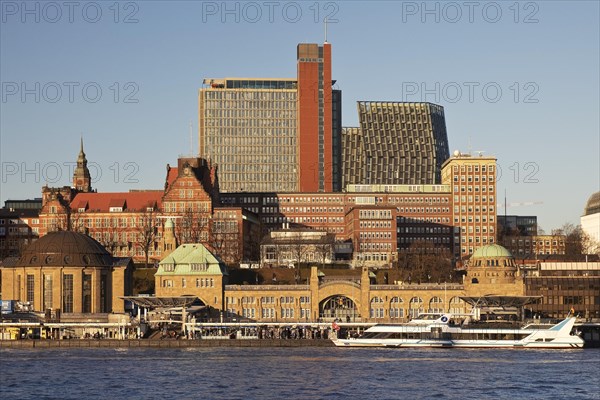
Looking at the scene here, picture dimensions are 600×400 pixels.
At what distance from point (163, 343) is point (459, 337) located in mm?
42134

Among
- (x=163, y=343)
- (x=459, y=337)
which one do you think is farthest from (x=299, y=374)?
(x=163, y=343)

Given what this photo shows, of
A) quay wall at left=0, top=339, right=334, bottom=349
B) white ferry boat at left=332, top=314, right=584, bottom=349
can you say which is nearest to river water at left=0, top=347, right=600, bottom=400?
white ferry boat at left=332, top=314, right=584, bottom=349

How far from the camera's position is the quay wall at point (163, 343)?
182875mm

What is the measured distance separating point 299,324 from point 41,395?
7824cm

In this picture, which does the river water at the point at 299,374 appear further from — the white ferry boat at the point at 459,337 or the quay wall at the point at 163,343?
the quay wall at the point at 163,343

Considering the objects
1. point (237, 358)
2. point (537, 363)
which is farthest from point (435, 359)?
point (237, 358)

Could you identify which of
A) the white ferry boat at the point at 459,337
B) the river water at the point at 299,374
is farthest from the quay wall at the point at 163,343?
the river water at the point at 299,374

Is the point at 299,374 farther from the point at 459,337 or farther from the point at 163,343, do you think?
the point at 163,343

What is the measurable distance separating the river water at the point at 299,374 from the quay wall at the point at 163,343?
964cm

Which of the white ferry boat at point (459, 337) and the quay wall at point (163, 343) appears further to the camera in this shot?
the quay wall at point (163, 343)

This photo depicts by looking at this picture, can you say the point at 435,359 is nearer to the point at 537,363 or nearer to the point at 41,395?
the point at 537,363

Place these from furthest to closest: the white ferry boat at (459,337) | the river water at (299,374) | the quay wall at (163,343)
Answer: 1. the quay wall at (163,343)
2. the white ferry boat at (459,337)
3. the river water at (299,374)

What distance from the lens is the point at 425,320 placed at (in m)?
184

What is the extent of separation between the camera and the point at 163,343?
18312 centimetres
